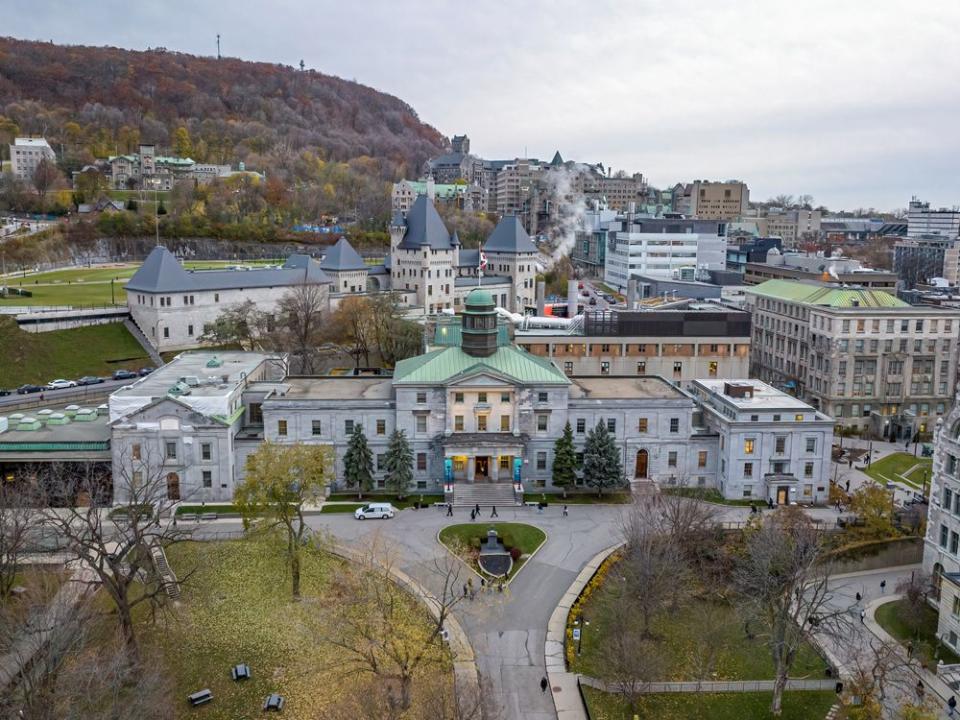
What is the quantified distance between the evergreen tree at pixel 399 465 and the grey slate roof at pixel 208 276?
4440cm

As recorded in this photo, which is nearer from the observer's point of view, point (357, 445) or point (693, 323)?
point (357, 445)

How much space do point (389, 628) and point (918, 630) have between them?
26.4m

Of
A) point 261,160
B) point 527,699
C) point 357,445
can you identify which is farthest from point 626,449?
point 261,160

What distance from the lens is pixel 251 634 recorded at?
3850 centimetres

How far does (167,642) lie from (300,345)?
180 ft

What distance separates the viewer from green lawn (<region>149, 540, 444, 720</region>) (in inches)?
1331

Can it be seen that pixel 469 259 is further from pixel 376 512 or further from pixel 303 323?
pixel 376 512

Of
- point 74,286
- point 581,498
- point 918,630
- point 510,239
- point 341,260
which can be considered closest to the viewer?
point 918,630

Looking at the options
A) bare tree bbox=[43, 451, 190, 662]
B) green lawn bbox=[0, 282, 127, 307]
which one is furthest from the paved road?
green lawn bbox=[0, 282, 127, 307]

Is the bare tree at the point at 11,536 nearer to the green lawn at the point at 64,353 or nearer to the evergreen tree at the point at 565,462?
the evergreen tree at the point at 565,462

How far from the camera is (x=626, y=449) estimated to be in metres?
59.9

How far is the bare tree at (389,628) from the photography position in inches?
1283

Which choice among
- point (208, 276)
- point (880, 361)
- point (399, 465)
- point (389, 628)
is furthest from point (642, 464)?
point (208, 276)

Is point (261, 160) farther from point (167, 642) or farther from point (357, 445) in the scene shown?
point (167, 642)
